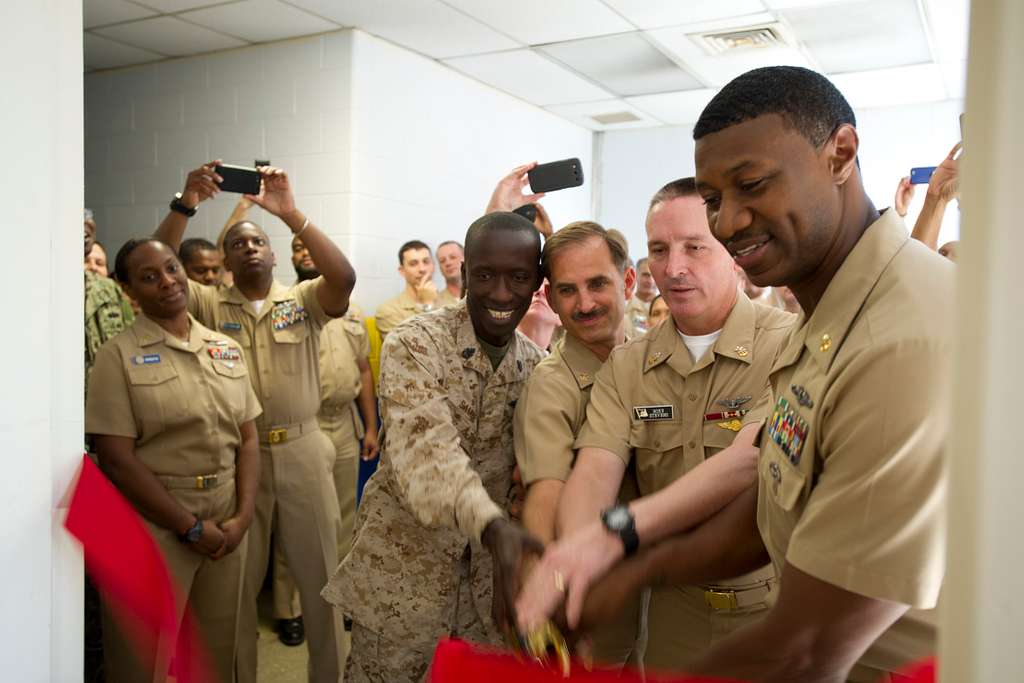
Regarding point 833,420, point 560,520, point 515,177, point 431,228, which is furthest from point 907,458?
point 431,228

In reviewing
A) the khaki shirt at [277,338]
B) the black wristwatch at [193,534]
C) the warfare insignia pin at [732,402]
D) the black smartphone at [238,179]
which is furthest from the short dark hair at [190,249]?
the warfare insignia pin at [732,402]

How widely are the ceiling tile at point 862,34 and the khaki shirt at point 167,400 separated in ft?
12.7

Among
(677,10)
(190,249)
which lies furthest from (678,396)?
(677,10)

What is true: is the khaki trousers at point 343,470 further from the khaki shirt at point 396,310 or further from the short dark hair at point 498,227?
the short dark hair at point 498,227

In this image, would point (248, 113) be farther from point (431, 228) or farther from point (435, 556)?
point (435, 556)

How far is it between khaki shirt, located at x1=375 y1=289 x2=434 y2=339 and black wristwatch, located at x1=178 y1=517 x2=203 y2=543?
7.62ft

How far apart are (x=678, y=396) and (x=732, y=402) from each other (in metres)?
0.11

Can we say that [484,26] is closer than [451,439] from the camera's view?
No

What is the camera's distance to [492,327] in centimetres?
167

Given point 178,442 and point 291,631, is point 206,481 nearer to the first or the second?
point 178,442

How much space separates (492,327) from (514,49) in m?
4.05

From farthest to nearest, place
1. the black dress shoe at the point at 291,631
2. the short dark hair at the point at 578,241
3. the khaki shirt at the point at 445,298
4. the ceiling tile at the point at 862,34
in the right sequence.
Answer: the khaki shirt at the point at 445,298 → the ceiling tile at the point at 862,34 → the black dress shoe at the point at 291,631 → the short dark hair at the point at 578,241

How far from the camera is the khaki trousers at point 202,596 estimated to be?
234 centimetres

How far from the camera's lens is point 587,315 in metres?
1.72
